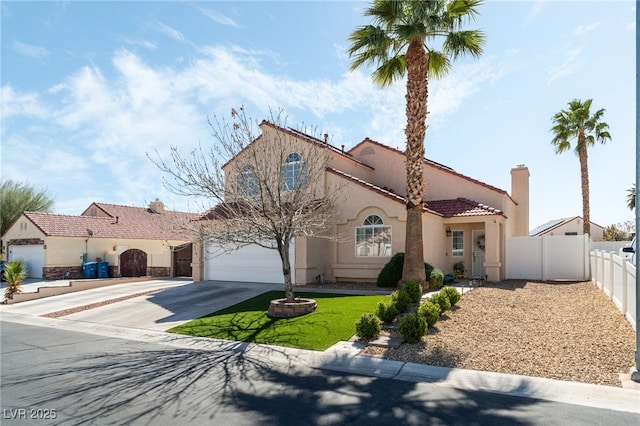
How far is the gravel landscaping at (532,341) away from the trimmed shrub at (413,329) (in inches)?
6.5

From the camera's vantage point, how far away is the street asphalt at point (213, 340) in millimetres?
6312

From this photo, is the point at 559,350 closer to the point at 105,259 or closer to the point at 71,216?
→ the point at 105,259

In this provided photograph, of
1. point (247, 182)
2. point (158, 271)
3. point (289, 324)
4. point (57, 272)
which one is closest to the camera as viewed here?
point (289, 324)

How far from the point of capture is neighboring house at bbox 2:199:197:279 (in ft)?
84.5

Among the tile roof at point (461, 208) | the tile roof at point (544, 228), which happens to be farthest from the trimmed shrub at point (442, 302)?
the tile roof at point (544, 228)

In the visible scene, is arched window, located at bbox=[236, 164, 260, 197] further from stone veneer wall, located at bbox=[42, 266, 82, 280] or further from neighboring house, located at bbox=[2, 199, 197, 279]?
stone veneer wall, located at bbox=[42, 266, 82, 280]

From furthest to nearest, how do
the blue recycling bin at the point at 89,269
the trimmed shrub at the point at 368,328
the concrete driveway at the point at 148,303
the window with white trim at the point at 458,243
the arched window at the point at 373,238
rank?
1. the blue recycling bin at the point at 89,269
2. the window with white trim at the point at 458,243
3. the arched window at the point at 373,238
4. the concrete driveway at the point at 148,303
5. the trimmed shrub at the point at 368,328

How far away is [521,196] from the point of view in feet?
75.6

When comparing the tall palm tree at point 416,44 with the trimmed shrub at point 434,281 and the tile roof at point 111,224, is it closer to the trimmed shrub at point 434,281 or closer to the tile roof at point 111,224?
the trimmed shrub at point 434,281

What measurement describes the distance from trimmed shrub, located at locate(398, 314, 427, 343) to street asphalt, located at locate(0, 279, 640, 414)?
1.10 metres

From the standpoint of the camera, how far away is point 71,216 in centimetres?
2892

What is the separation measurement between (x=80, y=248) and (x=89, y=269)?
188cm

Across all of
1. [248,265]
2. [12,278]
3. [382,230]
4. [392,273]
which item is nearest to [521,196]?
[382,230]

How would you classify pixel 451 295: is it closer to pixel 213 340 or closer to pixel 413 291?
pixel 413 291
